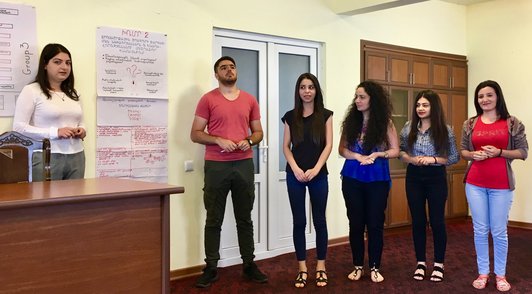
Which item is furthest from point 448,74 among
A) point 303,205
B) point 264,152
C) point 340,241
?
point 303,205

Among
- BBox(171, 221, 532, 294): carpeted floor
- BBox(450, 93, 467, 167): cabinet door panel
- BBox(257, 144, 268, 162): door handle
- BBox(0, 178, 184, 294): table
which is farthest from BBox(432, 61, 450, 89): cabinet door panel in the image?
BBox(0, 178, 184, 294): table

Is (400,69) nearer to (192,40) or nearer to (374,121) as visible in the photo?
(374,121)

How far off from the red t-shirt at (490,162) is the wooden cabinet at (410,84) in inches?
66.5

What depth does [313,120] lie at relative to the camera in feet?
10.7

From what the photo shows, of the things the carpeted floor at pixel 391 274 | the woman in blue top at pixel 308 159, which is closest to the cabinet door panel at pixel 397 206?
the carpeted floor at pixel 391 274

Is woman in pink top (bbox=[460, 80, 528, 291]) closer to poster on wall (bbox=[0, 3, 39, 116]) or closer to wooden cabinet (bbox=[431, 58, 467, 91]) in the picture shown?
wooden cabinet (bbox=[431, 58, 467, 91])

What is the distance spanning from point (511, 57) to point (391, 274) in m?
3.44

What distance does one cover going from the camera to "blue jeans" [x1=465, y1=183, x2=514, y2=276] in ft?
10.1

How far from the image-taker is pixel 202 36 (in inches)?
144

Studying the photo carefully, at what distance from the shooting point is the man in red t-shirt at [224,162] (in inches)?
130

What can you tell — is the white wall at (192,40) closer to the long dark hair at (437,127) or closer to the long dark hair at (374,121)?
the long dark hair at (374,121)

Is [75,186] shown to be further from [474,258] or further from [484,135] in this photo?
[474,258]

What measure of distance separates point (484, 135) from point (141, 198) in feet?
7.89

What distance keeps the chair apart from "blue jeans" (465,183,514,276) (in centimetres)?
262
